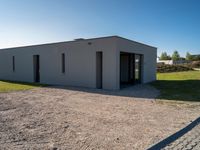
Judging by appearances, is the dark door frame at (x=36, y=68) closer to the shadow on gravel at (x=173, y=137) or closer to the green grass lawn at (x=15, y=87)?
the green grass lawn at (x=15, y=87)

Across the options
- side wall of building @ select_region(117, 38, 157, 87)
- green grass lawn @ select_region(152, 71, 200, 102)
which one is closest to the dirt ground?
green grass lawn @ select_region(152, 71, 200, 102)

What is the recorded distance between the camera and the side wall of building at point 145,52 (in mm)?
11095

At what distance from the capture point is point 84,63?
38.3ft

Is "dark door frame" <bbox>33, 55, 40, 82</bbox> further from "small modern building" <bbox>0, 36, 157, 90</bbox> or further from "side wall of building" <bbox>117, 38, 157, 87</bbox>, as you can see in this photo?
"side wall of building" <bbox>117, 38, 157, 87</bbox>

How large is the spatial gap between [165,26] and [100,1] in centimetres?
766

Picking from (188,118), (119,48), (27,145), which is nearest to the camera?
(27,145)

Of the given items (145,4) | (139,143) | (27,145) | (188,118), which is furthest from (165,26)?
(27,145)

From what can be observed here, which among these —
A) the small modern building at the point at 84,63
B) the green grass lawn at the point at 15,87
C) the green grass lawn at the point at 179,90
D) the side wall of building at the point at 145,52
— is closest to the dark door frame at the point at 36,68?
the small modern building at the point at 84,63

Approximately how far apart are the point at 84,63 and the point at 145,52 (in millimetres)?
6171

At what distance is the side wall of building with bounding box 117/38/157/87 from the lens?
36.4 ft

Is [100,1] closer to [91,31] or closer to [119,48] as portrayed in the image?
[119,48]

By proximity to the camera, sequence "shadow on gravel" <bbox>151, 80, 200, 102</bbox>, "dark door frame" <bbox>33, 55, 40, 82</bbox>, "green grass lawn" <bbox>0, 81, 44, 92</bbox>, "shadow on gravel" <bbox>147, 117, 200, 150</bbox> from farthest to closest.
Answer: "dark door frame" <bbox>33, 55, 40, 82</bbox> < "green grass lawn" <bbox>0, 81, 44, 92</bbox> < "shadow on gravel" <bbox>151, 80, 200, 102</bbox> < "shadow on gravel" <bbox>147, 117, 200, 150</bbox>

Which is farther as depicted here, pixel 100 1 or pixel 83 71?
pixel 83 71

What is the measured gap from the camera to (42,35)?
1495 cm
